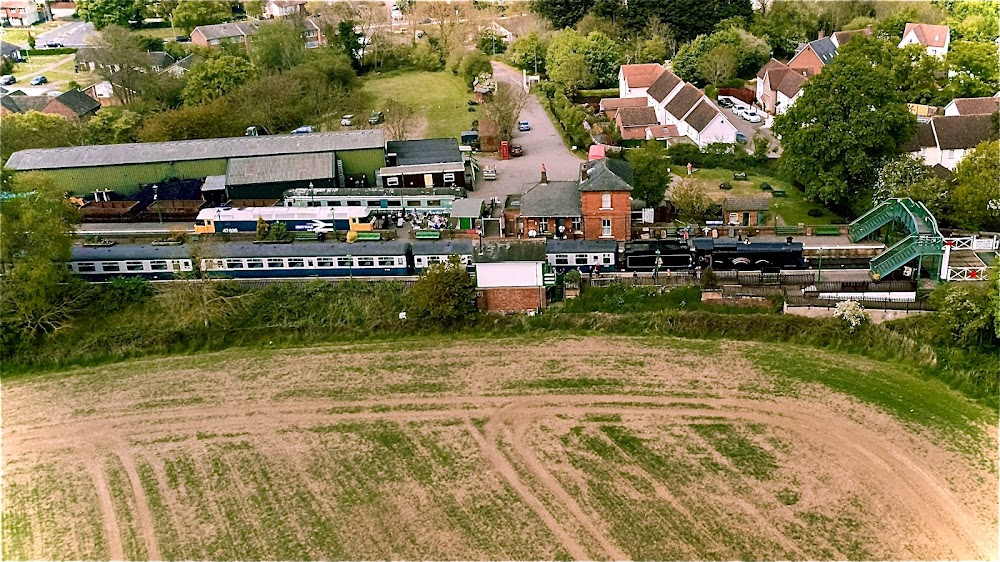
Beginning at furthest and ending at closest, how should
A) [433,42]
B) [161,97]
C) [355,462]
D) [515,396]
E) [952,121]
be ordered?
[433,42]
[161,97]
[952,121]
[515,396]
[355,462]

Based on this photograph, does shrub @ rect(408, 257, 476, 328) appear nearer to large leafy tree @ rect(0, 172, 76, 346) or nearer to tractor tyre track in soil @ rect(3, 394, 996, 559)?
tractor tyre track in soil @ rect(3, 394, 996, 559)

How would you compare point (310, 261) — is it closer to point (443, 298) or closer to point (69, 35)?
Answer: point (443, 298)

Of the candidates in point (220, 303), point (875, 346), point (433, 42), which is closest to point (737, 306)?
point (875, 346)

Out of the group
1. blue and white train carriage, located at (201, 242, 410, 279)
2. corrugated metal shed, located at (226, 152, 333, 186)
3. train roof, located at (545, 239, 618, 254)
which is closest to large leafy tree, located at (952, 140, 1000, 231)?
train roof, located at (545, 239, 618, 254)

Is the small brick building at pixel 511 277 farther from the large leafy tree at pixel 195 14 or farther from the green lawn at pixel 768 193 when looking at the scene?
the large leafy tree at pixel 195 14

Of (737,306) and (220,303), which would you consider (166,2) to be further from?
(737,306)

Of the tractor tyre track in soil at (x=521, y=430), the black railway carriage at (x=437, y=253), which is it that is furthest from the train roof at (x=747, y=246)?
the black railway carriage at (x=437, y=253)
